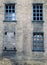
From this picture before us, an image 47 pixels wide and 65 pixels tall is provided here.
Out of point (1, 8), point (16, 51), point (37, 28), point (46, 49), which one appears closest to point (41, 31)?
point (37, 28)

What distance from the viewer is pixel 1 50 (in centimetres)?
2278

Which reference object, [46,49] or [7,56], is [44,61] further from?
[7,56]

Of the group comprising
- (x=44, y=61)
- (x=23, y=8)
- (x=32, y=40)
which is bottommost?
(x=44, y=61)

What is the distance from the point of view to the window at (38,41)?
75.4 ft

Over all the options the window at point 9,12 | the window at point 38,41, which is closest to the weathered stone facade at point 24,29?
the window at point 38,41

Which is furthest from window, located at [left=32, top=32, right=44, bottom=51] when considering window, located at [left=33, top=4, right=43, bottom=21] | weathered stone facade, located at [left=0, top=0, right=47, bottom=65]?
window, located at [left=33, top=4, right=43, bottom=21]

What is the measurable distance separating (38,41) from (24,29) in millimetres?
2033

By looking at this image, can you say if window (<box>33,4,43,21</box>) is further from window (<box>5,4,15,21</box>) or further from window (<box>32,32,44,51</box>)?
window (<box>5,4,15,21</box>)

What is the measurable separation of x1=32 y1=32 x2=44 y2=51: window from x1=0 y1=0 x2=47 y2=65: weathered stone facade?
1.17ft

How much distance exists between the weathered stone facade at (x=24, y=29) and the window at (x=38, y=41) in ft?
1.17

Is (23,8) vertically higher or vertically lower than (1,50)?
higher

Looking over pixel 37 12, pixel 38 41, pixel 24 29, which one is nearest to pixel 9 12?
pixel 24 29

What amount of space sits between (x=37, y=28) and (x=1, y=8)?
460cm

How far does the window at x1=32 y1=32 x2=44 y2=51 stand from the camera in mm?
22994
